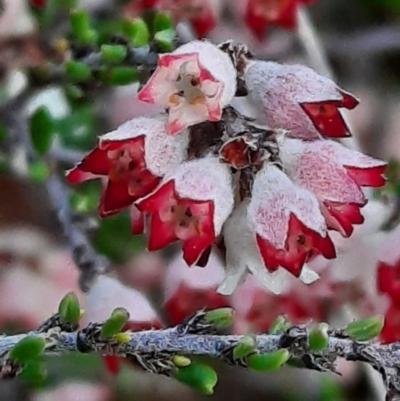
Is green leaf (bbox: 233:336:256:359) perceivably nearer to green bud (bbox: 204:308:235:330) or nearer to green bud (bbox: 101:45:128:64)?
green bud (bbox: 204:308:235:330)

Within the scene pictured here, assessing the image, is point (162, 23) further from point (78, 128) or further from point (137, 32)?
point (78, 128)

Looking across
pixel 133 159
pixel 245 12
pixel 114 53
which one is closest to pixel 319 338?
pixel 133 159

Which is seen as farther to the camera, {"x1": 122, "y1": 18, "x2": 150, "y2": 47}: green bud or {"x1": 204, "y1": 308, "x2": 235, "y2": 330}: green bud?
{"x1": 122, "y1": 18, "x2": 150, "y2": 47}: green bud

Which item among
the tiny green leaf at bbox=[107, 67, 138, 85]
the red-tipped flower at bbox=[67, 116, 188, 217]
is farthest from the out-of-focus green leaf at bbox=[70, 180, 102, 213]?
the red-tipped flower at bbox=[67, 116, 188, 217]

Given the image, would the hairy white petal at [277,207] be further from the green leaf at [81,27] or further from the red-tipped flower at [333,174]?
the green leaf at [81,27]

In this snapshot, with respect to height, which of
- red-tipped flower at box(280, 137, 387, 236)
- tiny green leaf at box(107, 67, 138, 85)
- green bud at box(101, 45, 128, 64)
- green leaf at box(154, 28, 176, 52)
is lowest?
red-tipped flower at box(280, 137, 387, 236)

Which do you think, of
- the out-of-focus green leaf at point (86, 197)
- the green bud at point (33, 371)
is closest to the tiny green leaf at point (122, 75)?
the out-of-focus green leaf at point (86, 197)

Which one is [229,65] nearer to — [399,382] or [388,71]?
Result: [399,382]

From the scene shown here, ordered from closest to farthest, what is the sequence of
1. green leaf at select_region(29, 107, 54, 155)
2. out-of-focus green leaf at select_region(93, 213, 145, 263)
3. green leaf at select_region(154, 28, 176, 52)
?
green leaf at select_region(154, 28, 176, 52) → green leaf at select_region(29, 107, 54, 155) → out-of-focus green leaf at select_region(93, 213, 145, 263)
